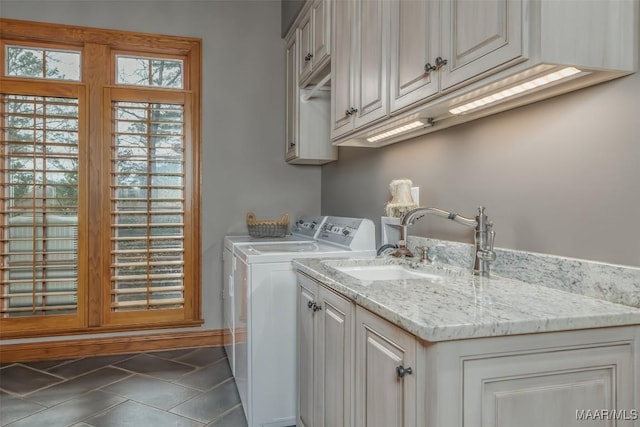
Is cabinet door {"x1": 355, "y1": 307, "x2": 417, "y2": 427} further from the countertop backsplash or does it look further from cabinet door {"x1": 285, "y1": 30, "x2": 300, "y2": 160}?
cabinet door {"x1": 285, "y1": 30, "x2": 300, "y2": 160}

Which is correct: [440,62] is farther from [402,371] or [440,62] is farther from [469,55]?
[402,371]

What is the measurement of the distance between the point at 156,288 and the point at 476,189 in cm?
263

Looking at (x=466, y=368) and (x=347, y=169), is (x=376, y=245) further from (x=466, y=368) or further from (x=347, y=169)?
(x=466, y=368)

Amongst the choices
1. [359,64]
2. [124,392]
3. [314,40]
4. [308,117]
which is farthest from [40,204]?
[359,64]

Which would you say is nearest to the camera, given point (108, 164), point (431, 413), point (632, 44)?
point (431, 413)

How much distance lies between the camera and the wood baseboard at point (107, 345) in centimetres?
321

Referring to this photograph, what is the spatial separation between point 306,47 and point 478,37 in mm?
1994

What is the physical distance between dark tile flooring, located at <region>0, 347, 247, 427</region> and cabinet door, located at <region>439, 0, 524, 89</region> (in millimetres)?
2015

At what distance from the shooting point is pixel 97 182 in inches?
132

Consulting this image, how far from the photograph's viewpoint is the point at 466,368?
3.15 feet

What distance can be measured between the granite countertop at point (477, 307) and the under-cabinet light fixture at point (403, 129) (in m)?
0.71

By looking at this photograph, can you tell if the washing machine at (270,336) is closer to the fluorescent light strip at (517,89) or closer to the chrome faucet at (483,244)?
the chrome faucet at (483,244)

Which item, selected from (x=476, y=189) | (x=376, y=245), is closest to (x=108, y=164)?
(x=376, y=245)

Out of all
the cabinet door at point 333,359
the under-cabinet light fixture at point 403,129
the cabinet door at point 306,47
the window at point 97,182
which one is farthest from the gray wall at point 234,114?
the cabinet door at point 333,359
